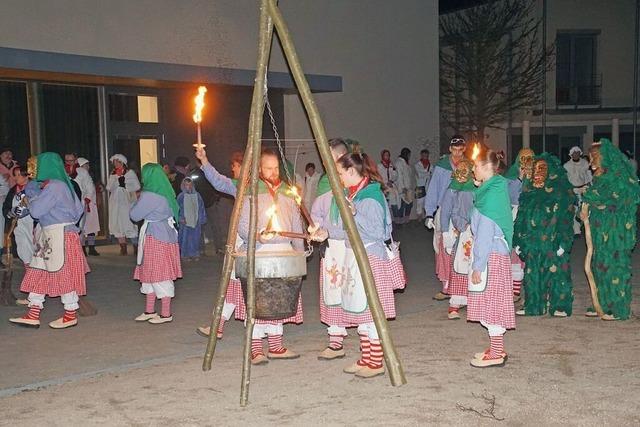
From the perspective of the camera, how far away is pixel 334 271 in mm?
6629

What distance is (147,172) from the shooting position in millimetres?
8742

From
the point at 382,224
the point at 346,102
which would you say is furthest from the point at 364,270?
the point at 346,102

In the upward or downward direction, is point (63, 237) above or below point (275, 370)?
above

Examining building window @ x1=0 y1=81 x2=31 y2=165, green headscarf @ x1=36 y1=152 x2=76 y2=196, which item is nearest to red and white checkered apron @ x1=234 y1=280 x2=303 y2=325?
green headscarf @ x1=36 y1=152 x2=76 y2=196

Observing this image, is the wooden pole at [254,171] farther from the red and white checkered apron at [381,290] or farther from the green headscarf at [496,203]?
the green headscarf at [496,203]

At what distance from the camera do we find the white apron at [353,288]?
641 cm

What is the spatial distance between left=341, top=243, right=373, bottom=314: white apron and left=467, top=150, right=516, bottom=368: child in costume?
3.19 feet

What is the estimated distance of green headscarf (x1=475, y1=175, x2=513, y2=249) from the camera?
6699mm

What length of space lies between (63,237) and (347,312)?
135 inches

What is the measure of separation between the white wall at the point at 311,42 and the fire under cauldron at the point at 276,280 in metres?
9.03

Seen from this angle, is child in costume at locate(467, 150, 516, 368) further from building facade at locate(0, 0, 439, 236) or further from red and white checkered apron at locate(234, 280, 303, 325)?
building facade at locate(0, 0, 439, 236)

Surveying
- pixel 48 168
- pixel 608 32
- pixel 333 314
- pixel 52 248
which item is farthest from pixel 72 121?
pixel 608 32

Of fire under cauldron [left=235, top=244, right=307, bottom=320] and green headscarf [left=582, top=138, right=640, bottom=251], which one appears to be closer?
fire under cauldron [left=235, top=244, right=307, bottom=320]

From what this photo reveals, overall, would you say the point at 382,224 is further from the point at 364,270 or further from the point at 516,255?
the point at 516,255
